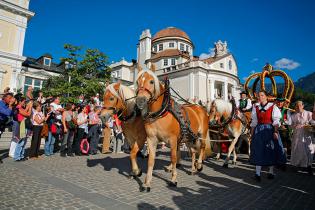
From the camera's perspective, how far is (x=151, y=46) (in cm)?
5694

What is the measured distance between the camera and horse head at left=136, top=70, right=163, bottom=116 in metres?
4.30

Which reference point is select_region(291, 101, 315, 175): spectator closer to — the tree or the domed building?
the tree

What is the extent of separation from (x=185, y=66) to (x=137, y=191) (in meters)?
40.5

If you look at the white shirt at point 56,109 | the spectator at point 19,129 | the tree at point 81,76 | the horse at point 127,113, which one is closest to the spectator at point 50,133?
the white shirt at point 56,109

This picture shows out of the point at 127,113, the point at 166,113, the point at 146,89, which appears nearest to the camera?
the point at 146,89

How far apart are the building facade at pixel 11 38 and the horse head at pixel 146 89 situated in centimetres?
3067

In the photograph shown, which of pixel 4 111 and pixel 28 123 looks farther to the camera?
pixel 28 123

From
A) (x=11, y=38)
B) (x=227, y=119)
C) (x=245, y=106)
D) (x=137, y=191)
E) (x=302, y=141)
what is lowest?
(x=137, y=191)

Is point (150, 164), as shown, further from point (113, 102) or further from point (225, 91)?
point (225, 91)

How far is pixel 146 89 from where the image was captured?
4.48 meters

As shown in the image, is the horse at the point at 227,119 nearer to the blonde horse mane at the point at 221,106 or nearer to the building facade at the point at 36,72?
the blonde horse mane at the point at 221,106

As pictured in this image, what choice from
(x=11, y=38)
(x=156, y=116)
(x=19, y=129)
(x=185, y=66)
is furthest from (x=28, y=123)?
(x=185, y=66)

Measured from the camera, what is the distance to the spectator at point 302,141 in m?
7.48

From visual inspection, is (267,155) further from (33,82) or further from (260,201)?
(33,82)
